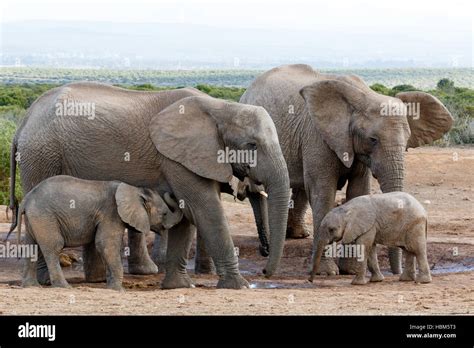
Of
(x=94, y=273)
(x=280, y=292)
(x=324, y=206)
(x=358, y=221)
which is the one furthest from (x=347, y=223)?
(x=94, y=273)

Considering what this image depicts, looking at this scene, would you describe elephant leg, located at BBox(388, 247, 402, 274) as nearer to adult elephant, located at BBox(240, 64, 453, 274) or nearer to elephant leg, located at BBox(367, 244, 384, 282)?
adult elephant, located at BBox(240, 64, 453, 274)

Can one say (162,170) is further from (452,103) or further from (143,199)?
(452,103)

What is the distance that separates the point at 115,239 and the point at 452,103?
26.3 meters

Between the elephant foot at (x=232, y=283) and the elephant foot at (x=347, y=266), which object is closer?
the elephant foot at (x=232, y=283)

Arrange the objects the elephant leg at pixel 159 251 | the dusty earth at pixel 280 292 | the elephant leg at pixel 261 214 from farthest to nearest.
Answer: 1. the elephant leg at pixel 159 251
2. the elephant leg at pixel 261 214
3. the dusty earth at pixel 280 292

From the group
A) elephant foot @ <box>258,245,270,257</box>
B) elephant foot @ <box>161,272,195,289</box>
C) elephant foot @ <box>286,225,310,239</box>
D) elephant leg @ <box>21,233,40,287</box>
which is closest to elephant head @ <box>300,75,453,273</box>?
elephant foot @ <box>258,245,270,257</box>

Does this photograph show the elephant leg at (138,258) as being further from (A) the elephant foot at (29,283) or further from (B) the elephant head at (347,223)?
(B) the elephant head at (347,223)

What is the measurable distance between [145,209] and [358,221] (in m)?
2.18

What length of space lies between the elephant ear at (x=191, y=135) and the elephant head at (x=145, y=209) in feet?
1.49

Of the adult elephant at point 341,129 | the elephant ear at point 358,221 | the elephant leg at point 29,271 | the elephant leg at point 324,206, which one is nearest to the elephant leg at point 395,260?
the adult elephant at point 341,129

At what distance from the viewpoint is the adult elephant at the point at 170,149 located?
12773 mm

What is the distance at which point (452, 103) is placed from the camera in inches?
1494

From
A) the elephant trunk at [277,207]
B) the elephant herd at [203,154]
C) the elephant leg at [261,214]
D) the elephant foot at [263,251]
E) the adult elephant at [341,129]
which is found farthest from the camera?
the elephant foot at [263,251]
